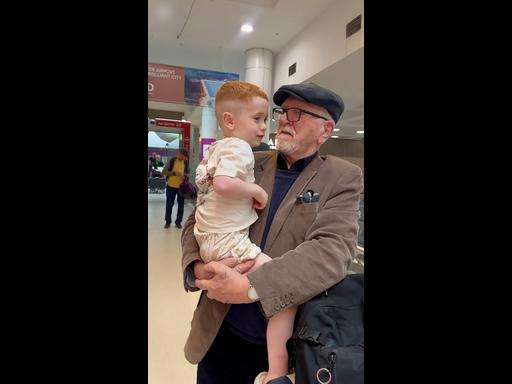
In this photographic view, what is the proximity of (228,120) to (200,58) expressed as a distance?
18.7 ft

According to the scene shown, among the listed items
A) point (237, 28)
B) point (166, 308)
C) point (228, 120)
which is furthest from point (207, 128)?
point (228, 120)

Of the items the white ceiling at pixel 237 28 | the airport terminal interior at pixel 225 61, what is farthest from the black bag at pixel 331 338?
the white ceiling at pixel 237 28

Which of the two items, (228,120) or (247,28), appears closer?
(228,120)

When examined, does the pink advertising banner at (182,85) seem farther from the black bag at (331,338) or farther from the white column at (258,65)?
the black bag at (331,338)

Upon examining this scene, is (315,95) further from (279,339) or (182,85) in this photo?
(182,85)

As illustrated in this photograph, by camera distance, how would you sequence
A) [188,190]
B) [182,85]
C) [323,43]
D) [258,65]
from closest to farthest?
[188,190] → [323,43] → [182,85] → [258,65]

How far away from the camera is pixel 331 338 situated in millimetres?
845

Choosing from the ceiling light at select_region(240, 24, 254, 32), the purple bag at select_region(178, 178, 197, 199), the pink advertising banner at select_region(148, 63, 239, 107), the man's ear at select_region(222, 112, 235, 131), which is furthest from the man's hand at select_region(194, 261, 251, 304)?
the ceiling light at select_region(240, 24, 254, 32)

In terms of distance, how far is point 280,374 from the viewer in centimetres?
91

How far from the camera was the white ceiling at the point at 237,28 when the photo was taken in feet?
14.7
